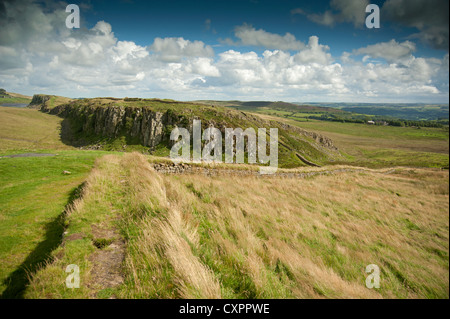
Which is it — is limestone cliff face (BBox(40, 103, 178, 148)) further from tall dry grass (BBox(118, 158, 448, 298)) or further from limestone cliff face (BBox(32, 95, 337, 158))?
tall dry grass (BBox(118, 158, 448, 298))

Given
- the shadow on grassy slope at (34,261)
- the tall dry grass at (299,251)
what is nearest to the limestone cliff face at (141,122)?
the shadow on grassy slope at (34,261)

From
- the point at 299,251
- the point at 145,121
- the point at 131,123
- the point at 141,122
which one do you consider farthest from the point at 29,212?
the point at 131,123

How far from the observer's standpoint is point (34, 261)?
532 cm

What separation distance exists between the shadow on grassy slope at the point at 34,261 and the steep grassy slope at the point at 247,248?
1.91 feet

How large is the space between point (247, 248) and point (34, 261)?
229 inches

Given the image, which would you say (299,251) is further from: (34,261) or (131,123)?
(131,123)

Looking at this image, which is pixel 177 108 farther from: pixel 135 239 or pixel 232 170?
pixel 135 239

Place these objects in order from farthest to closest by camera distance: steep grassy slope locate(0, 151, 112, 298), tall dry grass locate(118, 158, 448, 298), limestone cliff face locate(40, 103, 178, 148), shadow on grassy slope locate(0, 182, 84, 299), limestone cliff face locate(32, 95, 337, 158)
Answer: limestone cliff face locate(32, 95, 337, 158), limestone cliff face locate(40, 103, 178, 148), steep grassy slope locate(0, 151, 112, 298), shadow on grassy slope locate(0, 182, 84, 299), tall dry grass locate(118, 158, 448, 298)

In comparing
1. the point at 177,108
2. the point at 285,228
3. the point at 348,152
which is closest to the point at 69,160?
the point at 285,228

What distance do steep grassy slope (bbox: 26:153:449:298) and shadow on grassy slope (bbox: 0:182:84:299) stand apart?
583 millimetres

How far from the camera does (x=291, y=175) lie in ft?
71.1

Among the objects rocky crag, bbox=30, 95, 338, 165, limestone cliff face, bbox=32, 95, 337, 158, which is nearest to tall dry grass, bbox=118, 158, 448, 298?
limestone cliff face, bbox=32, 95, 337, 158

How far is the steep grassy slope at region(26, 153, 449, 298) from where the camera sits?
3410 mm
